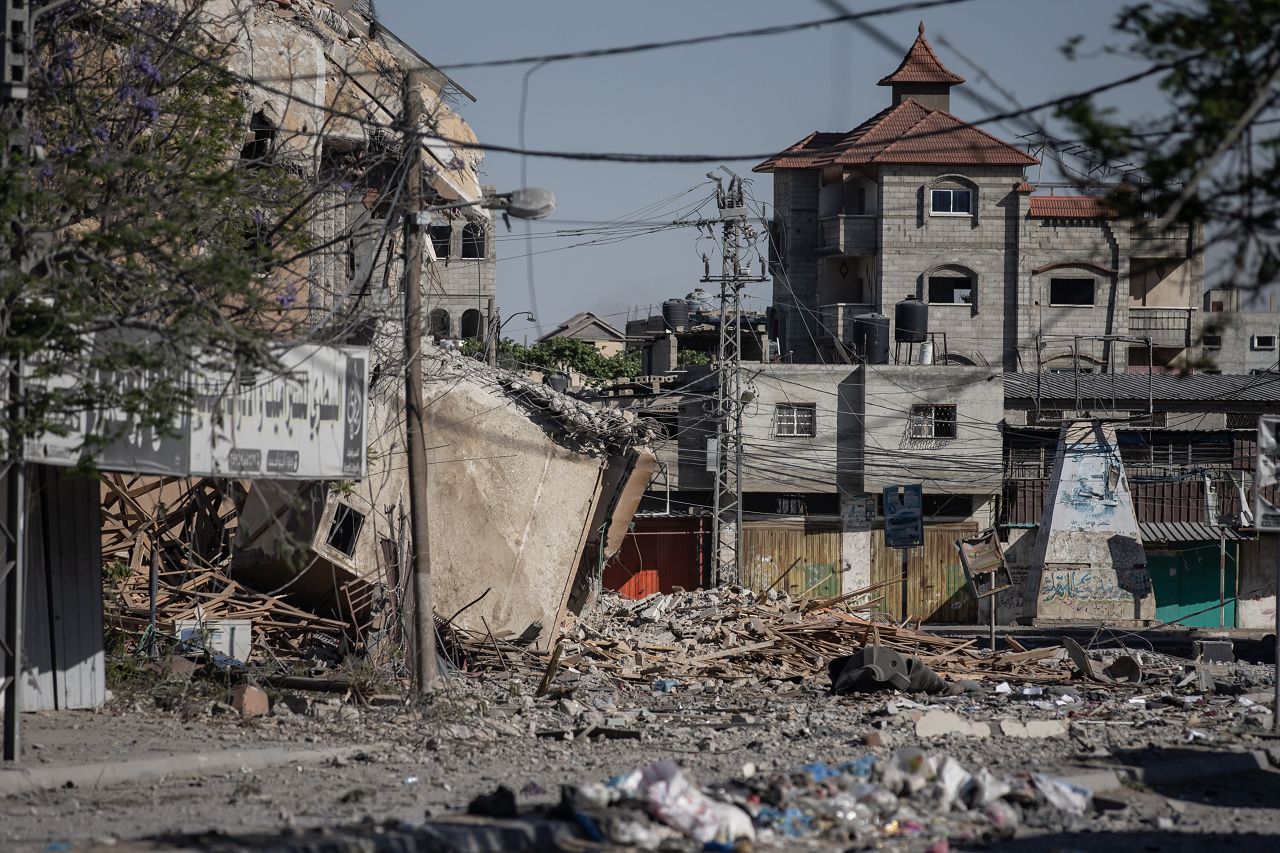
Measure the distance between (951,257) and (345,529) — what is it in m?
43.6

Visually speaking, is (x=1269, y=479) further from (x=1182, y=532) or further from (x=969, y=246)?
(x=969, y=246)

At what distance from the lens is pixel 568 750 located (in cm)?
1243

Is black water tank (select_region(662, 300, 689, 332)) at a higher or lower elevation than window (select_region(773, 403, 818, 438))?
higher

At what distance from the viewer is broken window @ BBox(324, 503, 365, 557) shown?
17781 mm

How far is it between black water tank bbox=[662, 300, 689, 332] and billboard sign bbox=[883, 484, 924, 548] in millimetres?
31210

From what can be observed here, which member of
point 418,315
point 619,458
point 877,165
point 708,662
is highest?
point 877,165

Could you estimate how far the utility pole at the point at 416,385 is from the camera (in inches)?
551

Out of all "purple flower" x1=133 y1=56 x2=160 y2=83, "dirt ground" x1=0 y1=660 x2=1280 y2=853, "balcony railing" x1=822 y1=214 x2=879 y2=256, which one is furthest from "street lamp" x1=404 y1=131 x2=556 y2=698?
"balcony railing" x1=822 y1=214 x2=879 y2=256

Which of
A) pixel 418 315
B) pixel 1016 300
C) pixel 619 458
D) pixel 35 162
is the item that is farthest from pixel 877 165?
pixel 35 162

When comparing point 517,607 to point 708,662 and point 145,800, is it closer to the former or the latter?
point 708,662

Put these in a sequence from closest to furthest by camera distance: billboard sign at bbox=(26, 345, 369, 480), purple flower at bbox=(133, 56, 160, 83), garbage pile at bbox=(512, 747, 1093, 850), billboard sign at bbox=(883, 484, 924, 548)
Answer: garbage pile at bbox=(512, 747, 1093, 850) → billboard sign at bbox=(26, 345, 369, 480) → purple flower at bbox=(133, 56, 160, 83) → billboard sign at bbox=(883, 484, 924, 548)

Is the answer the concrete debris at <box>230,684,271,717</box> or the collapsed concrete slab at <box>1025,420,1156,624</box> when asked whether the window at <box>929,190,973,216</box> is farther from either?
the concrete debris at <box>230,684,271,717</box>

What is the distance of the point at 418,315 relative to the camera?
14.2 metres

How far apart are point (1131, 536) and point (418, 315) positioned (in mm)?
28779
